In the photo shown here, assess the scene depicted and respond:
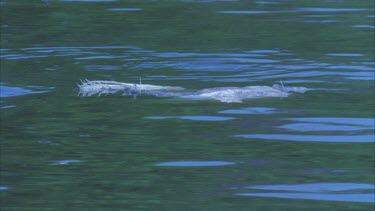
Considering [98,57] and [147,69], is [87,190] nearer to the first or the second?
[147,69]

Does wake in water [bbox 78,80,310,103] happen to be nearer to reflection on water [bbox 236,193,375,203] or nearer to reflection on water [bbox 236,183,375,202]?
reflection on water [bbox 236,183,375,202]

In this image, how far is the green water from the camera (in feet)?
15.1

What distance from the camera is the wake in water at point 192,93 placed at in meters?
7.01

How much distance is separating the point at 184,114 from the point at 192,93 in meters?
0.67

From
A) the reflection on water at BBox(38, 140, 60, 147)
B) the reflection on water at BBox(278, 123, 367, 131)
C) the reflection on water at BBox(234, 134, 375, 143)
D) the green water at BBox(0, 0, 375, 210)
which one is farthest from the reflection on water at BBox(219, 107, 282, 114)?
the reflection on water at BBox(38, 140, 60, 147)

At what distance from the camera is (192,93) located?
7141 mm

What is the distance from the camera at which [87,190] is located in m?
4.60

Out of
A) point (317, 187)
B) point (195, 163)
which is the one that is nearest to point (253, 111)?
point (195, 163)

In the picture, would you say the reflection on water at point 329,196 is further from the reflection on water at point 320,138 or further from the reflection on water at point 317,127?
the reflection on water at point 317,127

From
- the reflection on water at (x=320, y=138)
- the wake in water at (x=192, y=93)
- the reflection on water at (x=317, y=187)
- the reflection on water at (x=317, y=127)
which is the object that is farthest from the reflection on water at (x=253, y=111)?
the reflection on water at (x=317, y=187)

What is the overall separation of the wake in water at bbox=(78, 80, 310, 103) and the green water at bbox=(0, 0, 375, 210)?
0.12 metres

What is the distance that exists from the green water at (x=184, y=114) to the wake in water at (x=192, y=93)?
12 cm

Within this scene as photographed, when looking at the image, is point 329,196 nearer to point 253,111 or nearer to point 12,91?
point 253,111

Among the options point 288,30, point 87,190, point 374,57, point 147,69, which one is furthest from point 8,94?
point 288,30
